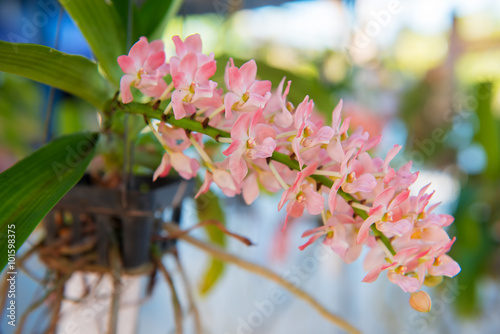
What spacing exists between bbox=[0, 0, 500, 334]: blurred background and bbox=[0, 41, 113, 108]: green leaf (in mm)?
159

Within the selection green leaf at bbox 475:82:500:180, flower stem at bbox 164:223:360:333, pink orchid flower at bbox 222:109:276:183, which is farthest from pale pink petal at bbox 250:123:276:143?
green leaf at bbox 475:82:500:180

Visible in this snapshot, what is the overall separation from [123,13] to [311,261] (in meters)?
1.21

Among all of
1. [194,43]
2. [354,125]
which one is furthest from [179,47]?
[354,125]

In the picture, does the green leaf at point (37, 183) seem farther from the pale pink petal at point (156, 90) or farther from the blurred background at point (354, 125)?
the blurred background at point (354, 125)

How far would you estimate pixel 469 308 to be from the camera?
109cm

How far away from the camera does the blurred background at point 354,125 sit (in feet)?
3.26

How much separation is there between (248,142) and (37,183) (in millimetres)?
189

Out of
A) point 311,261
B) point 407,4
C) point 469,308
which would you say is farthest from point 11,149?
point 407,4

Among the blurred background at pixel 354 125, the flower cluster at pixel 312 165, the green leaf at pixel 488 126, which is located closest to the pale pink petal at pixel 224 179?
the flower cluster at pixel 312 165

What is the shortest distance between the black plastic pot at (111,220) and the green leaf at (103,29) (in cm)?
12

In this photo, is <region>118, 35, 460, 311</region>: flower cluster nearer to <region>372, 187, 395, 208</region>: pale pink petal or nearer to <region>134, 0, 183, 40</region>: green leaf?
<region>372, 187, 395, 208</region>: pale pink petal

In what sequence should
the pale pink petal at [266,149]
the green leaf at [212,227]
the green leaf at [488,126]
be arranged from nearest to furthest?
1. the pale pink petal at [266,149]
2. the green leaf at [212,227]
3. the green leaf at [488,126]

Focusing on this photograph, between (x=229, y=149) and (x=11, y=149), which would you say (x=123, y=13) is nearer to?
(x=229, y=149)

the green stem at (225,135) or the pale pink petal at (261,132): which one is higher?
the pale pink petal at (261,132)
